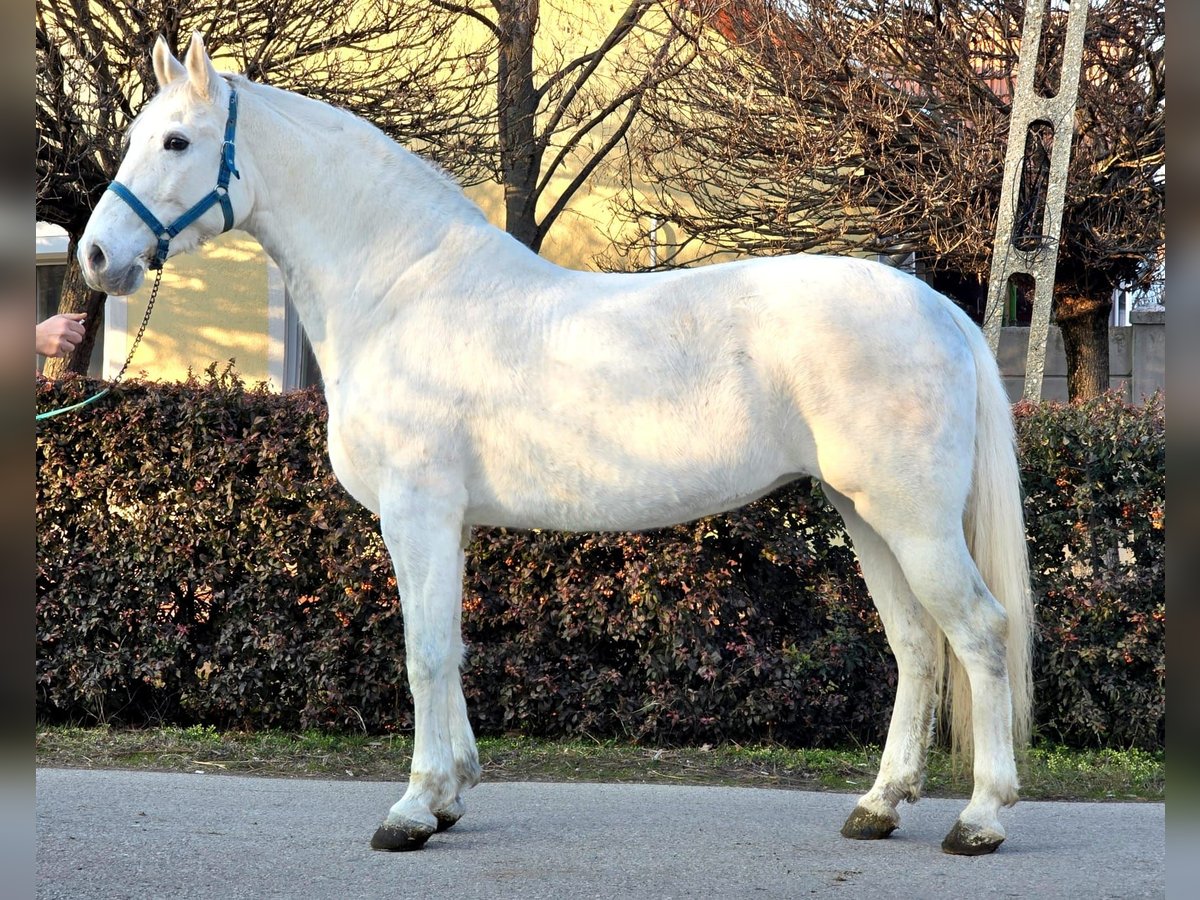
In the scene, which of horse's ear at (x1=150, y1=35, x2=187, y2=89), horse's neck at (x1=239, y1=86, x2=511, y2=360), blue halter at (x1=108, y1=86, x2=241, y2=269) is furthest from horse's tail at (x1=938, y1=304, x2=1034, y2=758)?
horse's ear at (x1=150, y1=35, x2=187, y2=89)

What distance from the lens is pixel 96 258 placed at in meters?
3.71

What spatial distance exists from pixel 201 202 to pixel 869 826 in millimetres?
3028

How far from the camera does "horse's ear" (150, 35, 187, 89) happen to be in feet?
12.6

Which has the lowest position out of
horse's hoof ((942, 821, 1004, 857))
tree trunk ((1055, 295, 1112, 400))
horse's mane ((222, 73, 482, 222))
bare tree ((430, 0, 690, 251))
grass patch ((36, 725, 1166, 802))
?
grass patch ((36, 725, 1166, 802))

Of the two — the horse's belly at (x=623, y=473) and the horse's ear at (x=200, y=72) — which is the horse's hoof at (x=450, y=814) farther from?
the horse's ear at (x=200, y=72)

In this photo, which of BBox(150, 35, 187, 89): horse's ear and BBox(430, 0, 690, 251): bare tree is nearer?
BBox(150, 35, 187, 89): horse's ear

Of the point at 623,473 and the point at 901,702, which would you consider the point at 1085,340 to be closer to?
the point at 901,702

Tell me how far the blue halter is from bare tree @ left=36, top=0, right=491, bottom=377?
12.9ft

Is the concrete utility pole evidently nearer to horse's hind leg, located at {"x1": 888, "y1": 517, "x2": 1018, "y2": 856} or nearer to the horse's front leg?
horse's hind leg, located at {"x1": 888, "y1": 517, "x2": 1018, "y2": 856}

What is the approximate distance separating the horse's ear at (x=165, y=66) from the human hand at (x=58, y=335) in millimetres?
991

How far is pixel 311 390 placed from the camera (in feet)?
19.0

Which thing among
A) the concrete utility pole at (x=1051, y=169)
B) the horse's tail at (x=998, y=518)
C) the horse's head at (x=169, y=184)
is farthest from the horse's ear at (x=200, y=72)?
the concrete utility pole at (x=1051, y=169)

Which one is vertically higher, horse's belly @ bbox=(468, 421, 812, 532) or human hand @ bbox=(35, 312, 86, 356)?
human hand @ bbox=(35, 312, 86, 356)

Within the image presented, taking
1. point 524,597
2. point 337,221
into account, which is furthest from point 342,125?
point 524,597
